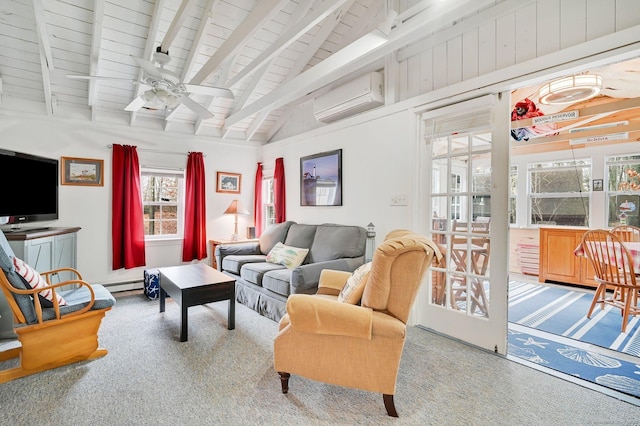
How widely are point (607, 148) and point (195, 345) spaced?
20.4 ft

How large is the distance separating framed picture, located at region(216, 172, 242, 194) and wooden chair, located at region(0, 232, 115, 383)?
9.92 feet

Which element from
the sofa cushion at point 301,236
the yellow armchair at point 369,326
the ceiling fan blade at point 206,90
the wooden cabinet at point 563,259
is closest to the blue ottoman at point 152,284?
the sofa cushion at point 301,236

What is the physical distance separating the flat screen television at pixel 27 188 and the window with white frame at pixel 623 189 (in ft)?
25.0

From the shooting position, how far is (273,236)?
4.42m

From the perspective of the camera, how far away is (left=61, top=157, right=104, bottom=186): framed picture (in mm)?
4074

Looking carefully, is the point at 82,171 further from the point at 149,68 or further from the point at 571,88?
the point at 571,88

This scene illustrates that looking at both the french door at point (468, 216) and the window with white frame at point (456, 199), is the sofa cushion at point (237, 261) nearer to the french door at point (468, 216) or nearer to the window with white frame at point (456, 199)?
the french door at point (468, 216)

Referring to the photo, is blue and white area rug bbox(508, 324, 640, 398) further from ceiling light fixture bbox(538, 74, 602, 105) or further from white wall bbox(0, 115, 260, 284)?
white wall bbox(0, 115, 260, 284)

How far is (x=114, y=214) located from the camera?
4297 millimetres

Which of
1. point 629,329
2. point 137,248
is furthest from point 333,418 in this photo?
point 137,248

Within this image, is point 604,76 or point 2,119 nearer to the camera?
point 604,76

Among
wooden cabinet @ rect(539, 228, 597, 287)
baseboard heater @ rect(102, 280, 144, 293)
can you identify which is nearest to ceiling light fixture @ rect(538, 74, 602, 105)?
wooden cabinet @ rect(539, 228, 597, 287)

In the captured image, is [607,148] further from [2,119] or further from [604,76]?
[2,119]

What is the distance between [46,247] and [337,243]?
10.1 ft
